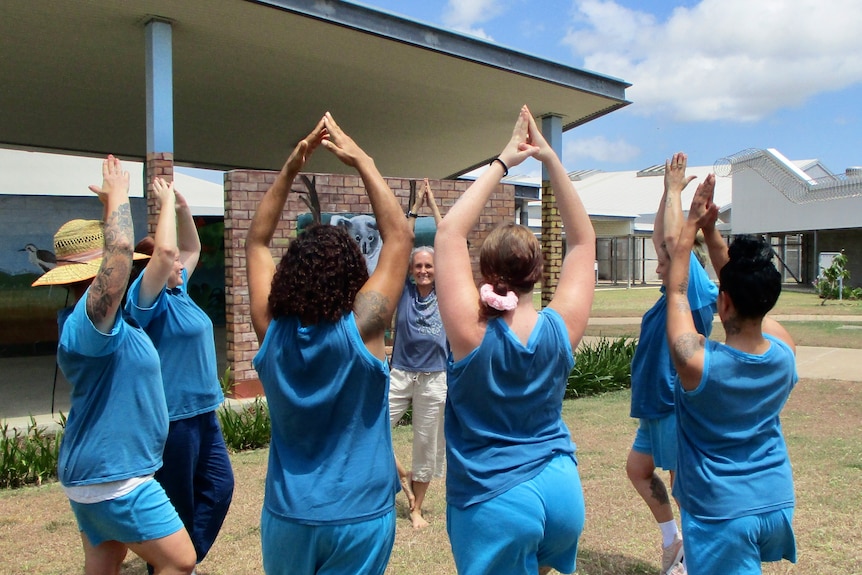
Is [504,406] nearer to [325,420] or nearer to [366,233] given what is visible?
[325,420]

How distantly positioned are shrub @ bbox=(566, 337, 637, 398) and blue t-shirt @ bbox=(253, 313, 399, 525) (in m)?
6.85

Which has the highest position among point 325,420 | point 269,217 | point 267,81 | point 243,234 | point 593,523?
point 267,81

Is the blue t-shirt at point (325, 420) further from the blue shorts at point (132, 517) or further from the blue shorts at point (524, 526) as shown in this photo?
the blue shorts at point (132, 517)

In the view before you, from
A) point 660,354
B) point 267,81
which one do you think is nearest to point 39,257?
point 267,81

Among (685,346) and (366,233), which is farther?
(366,233)

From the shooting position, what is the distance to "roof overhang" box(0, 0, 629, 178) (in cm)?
791

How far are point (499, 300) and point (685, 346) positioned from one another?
72 cm

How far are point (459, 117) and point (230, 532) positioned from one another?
9878mm

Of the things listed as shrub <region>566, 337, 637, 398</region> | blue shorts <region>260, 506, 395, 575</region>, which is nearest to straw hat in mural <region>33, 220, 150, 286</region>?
blue shorts <region>260, 506, 395, 575</region>

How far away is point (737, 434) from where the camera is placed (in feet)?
8.30

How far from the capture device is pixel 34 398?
346 inches

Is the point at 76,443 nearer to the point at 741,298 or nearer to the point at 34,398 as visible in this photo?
the point at 741,298

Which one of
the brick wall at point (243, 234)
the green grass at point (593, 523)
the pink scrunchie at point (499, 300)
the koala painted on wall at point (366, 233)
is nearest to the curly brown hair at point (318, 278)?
the pink scrunchie at point (499, 300)

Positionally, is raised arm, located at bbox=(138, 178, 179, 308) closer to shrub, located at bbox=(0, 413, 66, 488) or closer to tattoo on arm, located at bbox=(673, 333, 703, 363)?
tattoo on arm, located at bbox=(673, 333, 703, 363)
